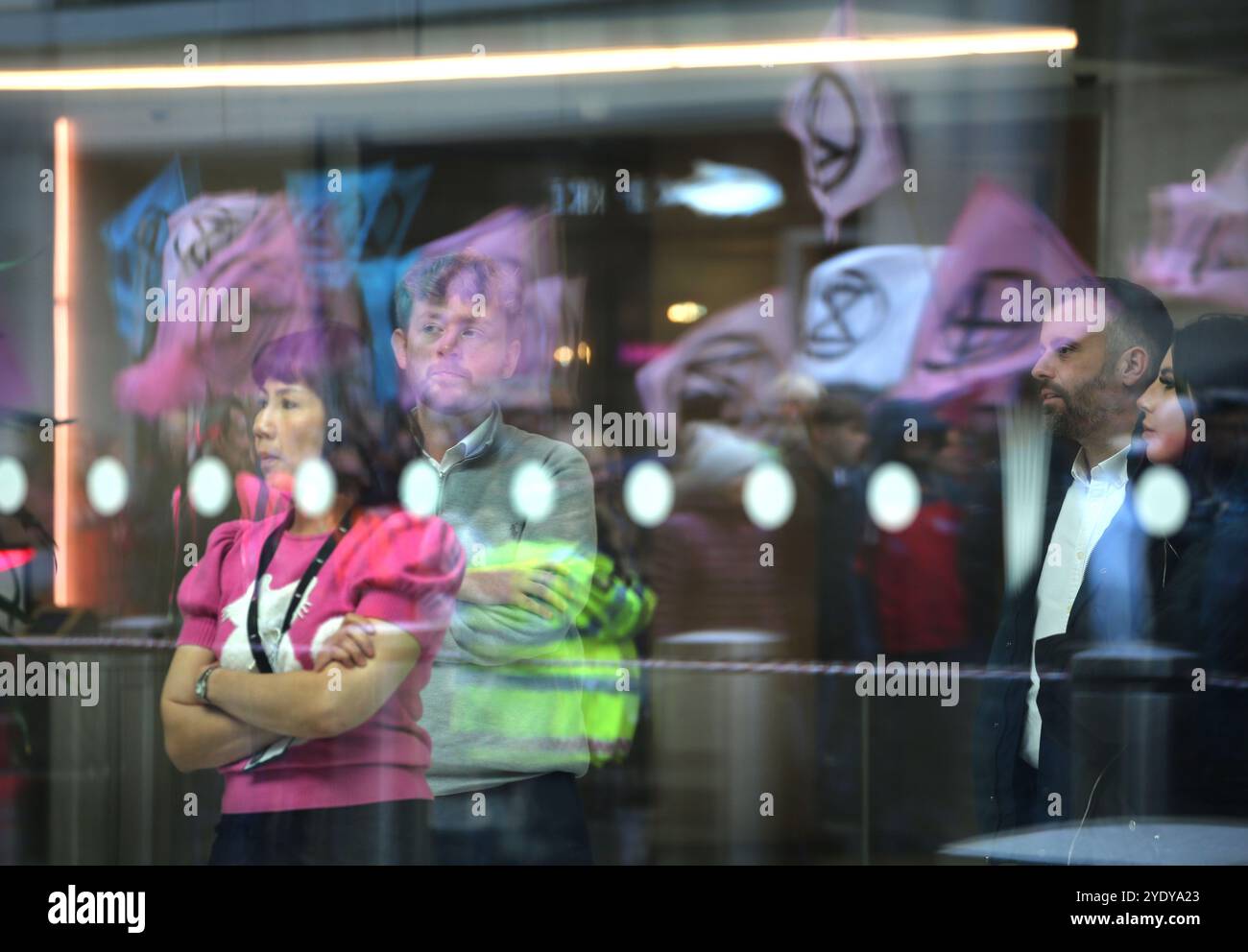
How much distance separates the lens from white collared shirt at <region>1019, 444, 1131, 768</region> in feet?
10.7

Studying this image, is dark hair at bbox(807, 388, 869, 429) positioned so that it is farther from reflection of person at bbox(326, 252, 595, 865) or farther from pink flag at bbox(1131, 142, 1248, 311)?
pink flag at bbox(1131, 142, 1248, 311)

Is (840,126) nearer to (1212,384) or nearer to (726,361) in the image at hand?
(726,361)

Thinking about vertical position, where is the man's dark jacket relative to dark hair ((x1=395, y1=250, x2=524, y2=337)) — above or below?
below

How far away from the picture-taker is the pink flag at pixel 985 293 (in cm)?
327

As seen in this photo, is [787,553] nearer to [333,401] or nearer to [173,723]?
[333,401]

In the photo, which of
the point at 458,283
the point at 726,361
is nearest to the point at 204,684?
the point at 458,283

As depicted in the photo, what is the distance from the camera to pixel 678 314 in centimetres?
332

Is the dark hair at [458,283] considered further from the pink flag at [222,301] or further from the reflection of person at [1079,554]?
the reflection of person at [1079,554]

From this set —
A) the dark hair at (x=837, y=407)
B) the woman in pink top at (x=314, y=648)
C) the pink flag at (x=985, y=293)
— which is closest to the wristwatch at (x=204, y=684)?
the woman in pink top at (x=314, y=648)

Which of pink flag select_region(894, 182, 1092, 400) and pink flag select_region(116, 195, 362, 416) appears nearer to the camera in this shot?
pink flag select_region(894, 182, 1092, 400)

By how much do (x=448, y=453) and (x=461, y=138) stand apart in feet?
2.58

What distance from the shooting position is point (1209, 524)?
10.6ft

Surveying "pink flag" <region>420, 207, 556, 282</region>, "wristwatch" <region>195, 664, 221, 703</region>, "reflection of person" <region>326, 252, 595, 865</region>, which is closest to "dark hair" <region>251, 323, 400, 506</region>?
"reflection of person" <region>326, 252, 595, 865</region>

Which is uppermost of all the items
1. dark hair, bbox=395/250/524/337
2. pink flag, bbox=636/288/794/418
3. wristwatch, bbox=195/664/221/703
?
dark hair, bbox=395/250/524/337
